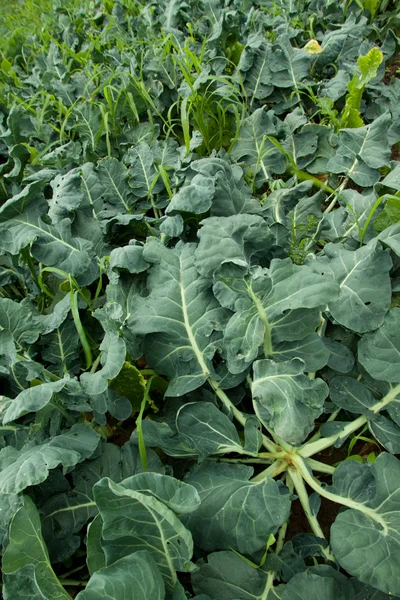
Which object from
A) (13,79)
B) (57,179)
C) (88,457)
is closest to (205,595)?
(88,457)

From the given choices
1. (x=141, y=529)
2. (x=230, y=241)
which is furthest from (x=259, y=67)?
(x=141, y=529)

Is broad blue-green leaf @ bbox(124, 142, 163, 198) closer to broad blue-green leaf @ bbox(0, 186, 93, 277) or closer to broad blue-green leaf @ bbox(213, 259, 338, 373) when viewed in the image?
broad blue-green leaf @ bbox(0, 186, 93, 277)

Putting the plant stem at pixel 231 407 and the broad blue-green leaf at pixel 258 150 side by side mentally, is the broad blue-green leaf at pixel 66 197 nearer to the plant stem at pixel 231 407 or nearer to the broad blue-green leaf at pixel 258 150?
the broad blue-green leaf at pixel 258 150

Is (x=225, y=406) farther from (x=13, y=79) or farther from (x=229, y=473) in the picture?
(x=13, y=79)

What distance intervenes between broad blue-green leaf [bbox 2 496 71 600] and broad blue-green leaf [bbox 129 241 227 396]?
0.48m

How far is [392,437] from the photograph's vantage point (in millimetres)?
1245

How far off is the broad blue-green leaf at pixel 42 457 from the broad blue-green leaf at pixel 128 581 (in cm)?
28

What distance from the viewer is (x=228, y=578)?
3.59 ft

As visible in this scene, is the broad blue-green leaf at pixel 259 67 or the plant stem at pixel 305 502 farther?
the broad blue-green leaf at pixel 259 67

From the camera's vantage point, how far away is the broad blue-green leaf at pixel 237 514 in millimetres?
1100

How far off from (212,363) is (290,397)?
322 mm

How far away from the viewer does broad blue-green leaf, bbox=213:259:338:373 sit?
4.14ft

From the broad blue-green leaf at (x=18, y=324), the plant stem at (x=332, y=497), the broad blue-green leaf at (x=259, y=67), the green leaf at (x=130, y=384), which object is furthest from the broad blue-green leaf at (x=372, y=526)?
the broad blue-green leaf at (x=259, y=67)

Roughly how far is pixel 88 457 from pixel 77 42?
10.4ft
